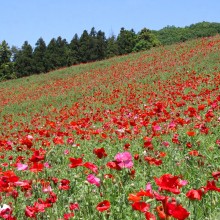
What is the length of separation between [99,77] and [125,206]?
77.4 ft

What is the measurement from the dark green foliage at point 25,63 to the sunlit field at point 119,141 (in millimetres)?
26532

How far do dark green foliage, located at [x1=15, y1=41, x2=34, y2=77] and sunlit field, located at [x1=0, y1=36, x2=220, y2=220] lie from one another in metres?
26.5

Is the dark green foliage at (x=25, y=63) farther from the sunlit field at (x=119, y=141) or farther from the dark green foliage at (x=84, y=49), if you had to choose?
the sunlit field at (x=119, y=141)

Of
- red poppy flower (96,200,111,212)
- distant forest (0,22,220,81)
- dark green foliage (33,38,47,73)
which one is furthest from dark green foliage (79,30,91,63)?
red poppy flower (96,200,111,212)

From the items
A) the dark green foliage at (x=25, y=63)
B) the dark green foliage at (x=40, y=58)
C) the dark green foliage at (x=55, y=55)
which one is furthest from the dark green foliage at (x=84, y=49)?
the dark green foliage at (x=25, y=63)

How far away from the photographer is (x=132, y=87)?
18.8 meters

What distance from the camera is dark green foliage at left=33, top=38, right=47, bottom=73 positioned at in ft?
192

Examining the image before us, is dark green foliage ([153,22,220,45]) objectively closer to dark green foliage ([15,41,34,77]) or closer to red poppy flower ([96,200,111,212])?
dark green foliage ([15,41,34,77])

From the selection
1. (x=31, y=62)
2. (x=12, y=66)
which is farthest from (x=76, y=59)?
(x=12, y=66)

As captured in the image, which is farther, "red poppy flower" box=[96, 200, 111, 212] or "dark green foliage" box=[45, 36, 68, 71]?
"dark green foliage" box=[45, 36, 68, 71]

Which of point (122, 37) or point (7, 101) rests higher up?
point (122, 37)

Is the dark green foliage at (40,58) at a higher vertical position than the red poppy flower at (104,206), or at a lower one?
higher

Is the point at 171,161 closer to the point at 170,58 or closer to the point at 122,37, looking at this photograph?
the point at 170,58

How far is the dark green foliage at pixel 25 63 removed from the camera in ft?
194
